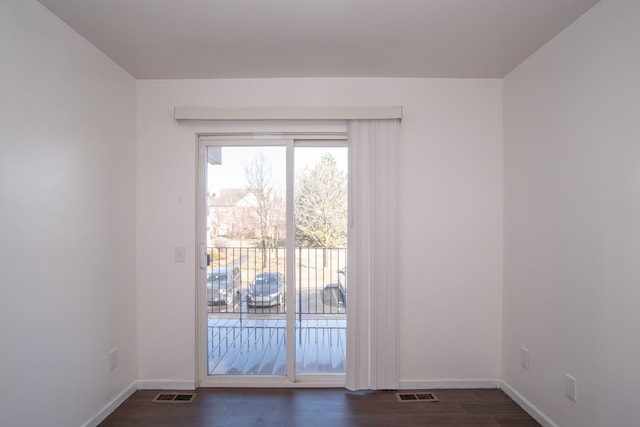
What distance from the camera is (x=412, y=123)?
8.28 feet

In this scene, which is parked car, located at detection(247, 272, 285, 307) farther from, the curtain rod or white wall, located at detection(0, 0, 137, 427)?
the curtain rod

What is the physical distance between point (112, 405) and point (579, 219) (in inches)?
A: 128

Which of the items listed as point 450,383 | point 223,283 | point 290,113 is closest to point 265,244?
point 223,283

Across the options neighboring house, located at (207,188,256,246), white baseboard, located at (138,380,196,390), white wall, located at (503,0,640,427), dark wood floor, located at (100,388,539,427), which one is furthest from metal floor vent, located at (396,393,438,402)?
neighboring house, located at (207,188,256,246)

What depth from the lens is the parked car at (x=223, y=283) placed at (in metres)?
2.63

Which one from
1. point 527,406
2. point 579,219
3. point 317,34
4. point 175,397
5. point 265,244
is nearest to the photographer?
point 579,219

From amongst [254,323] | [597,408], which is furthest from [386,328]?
[597,408]

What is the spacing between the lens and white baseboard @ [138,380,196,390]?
2.48 meters

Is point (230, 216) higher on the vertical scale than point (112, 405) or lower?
higher

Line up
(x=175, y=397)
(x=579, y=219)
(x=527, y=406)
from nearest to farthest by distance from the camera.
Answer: (x=579, y=219) → (x=527, y=406) → (x=175, y=397)

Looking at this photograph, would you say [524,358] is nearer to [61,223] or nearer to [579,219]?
[579,219]

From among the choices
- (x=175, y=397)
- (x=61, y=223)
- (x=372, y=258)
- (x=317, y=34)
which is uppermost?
(x=317, y=34)

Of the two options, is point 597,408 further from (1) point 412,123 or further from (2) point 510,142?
(1) point 412,123

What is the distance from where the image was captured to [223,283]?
2.64m
